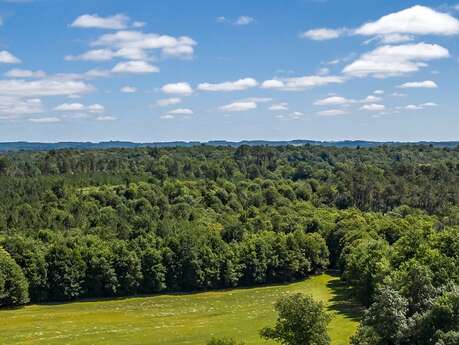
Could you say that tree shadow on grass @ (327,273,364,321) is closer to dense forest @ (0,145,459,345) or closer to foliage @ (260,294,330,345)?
dense forest @ (0,145,459,345)

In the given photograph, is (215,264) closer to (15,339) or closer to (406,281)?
(15,339)

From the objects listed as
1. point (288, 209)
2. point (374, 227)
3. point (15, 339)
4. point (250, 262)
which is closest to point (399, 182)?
point (288, 209)

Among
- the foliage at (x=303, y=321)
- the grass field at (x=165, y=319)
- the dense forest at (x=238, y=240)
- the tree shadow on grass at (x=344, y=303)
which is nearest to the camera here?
the foliage at (x=303, y=321)

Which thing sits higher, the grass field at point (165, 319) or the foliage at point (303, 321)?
the foliage at point (303, 321)

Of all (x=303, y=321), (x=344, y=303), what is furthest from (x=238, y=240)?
(x=303, y=321)

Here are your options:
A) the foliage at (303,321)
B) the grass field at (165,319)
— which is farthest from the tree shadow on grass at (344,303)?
the foliage at (303,321)

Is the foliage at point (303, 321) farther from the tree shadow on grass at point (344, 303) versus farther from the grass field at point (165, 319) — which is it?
the tree shadow on grass at point (344, 303)

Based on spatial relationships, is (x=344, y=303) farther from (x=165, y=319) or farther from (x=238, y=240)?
(x=238, y=240)
